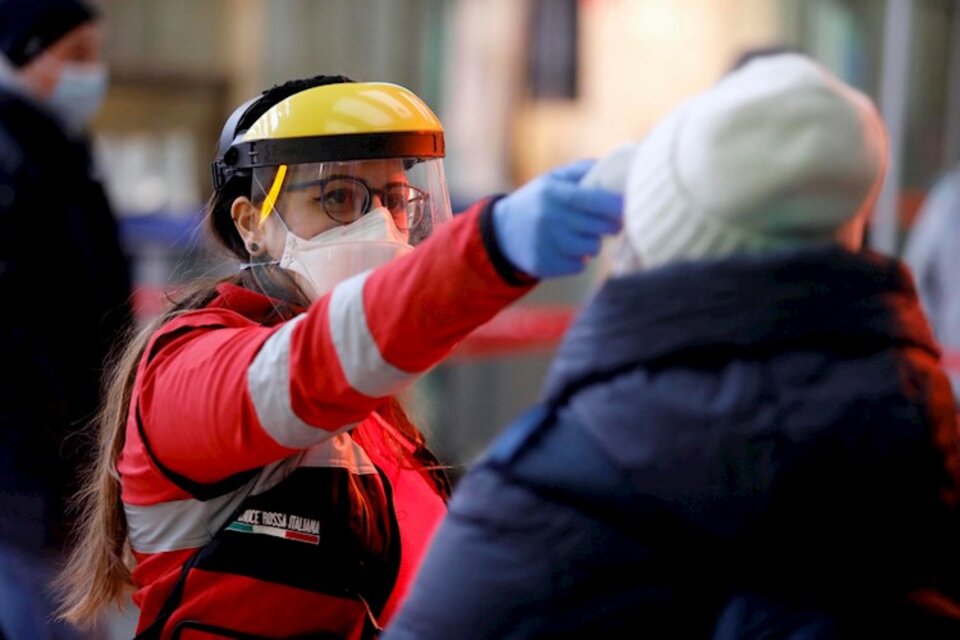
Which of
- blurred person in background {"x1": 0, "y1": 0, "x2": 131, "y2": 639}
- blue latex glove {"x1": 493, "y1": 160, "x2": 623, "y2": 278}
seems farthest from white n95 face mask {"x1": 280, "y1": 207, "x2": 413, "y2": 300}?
blurred person in background {"x1": 0, "y1": 0, "x2": 131, "y2": 639}

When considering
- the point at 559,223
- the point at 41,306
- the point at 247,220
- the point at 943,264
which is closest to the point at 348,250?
the point at 247,220

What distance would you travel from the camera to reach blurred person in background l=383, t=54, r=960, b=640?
4.23 ft

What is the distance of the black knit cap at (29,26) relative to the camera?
3678 mm

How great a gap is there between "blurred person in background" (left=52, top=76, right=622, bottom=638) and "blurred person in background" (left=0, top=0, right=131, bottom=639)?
0.87 meters

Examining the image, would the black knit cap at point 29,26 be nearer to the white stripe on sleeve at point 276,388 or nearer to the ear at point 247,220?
the ear at point 247,220

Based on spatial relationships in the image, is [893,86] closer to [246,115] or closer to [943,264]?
[943,264]

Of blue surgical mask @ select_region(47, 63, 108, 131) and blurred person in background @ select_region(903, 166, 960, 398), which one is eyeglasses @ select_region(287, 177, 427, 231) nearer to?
blue surgical mask @ select_region(47, 63, 108, 131)

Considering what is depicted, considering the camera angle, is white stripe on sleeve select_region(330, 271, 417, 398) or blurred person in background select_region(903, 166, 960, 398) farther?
blurred person in background select_region(903, 166, 960, 398)

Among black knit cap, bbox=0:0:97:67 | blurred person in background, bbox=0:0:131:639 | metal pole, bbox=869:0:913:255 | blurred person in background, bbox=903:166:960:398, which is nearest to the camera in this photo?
blurred person in background, bbox=0:0:131:639

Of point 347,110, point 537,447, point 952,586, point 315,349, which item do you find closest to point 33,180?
point 347,110

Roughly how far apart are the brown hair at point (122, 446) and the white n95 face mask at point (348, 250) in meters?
0.04

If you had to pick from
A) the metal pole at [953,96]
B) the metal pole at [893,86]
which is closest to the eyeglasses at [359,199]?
the metal pole at [893,86]

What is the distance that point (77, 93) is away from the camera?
12.7 feet

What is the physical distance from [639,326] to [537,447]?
0.14m
